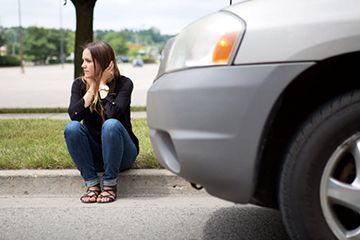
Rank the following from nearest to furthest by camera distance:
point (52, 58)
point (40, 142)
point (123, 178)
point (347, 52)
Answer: point (347, 52) < point (123, 178) < point (40, 142) < point (52, 58)

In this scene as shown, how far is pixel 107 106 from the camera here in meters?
3.58

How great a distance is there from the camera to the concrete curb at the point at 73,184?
12.8 ft

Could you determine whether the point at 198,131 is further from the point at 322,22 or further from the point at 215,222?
the point at 215,222

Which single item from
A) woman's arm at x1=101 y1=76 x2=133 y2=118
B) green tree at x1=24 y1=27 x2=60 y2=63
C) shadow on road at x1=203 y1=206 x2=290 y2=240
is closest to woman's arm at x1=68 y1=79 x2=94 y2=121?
woman's arm at x1=101 y1=76 x2=133 y2=118

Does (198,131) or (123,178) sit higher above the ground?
(198,131)

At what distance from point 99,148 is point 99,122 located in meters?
0.19

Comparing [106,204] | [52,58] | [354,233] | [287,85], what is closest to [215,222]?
[106,204]

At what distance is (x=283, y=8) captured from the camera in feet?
7.30

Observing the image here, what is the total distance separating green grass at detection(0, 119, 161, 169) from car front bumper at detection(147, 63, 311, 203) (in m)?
1.84

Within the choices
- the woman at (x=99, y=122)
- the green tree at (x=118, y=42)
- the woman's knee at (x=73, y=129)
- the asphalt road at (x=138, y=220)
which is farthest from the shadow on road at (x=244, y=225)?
the green tree at (x=118, y=42)

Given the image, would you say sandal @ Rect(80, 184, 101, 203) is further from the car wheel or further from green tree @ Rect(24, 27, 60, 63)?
green tree @ Rect(24, 27, 60, 63)

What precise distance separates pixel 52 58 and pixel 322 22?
350ft

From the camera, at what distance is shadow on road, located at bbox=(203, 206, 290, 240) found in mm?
2959

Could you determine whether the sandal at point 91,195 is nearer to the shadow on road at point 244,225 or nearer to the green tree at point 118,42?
the shadow on road at point 244,225
